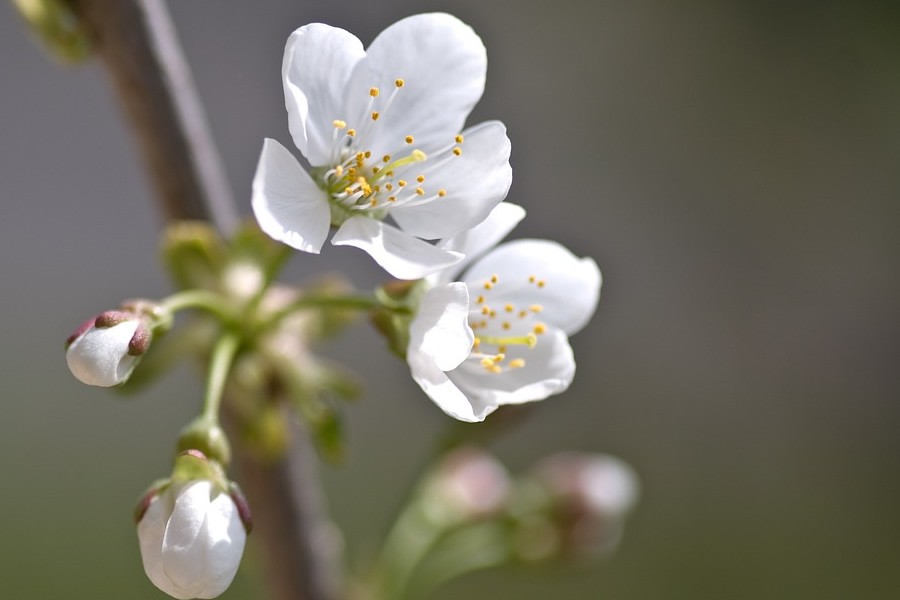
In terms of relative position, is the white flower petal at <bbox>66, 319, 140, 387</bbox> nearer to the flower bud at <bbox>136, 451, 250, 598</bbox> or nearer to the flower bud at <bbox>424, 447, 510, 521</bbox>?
the flower bud at <bbox>136, 451, 250, 598</bbox>

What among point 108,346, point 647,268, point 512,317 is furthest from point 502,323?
point 647,268

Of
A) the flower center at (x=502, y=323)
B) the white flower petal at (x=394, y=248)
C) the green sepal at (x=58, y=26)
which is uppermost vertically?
the green sepal at (x=58, y=26)

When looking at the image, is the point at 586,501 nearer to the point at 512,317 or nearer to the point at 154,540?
the point at 512,317

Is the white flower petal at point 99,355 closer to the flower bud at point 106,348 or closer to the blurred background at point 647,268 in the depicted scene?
the flower bud at point 106,348

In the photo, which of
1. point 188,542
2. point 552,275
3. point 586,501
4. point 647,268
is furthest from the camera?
point 647,268

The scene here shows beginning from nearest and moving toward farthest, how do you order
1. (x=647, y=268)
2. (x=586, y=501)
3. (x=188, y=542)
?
(x=188, y=542) → (x=586, y=501) → (x=647, y=268)

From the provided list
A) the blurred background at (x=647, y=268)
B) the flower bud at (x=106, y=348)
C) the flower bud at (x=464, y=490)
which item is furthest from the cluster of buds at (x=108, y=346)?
the blurred background at (x=647, y=268)

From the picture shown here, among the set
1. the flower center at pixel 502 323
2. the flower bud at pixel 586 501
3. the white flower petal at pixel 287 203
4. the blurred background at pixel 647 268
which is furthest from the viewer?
the blurred background at pixel 647 268
